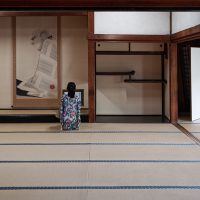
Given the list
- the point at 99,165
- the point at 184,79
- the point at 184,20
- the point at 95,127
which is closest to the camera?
the point at 99,165

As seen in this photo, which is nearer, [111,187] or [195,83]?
[111,187]

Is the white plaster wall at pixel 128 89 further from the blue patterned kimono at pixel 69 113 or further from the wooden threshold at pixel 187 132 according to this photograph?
the blue patterned kimono at pixel 69 113

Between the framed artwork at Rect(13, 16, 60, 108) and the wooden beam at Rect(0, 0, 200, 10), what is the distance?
620cm

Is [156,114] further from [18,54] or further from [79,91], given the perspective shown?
[18,54]

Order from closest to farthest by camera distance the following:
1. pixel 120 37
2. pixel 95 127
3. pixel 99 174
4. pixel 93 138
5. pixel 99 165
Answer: pixel 99 174, pixel 99 165, pixel 93 138, pixel 95 127, pixel 120 37

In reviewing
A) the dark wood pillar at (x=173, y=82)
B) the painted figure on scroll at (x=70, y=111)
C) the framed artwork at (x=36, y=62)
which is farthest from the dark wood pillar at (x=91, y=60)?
the dark wood pillar at (x=173, y=82)

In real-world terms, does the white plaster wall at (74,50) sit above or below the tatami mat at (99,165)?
above

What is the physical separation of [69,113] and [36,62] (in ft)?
7.57

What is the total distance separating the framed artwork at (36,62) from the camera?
732 centimetres

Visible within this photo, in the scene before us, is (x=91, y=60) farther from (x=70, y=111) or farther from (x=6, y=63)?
(x=6, y=63)

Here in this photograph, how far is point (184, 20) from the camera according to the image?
18.3 ft

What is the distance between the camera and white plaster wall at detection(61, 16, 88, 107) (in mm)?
7324

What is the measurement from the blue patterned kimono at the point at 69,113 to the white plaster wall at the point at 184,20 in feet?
6.97

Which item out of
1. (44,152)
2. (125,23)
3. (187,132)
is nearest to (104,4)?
(44,152)
